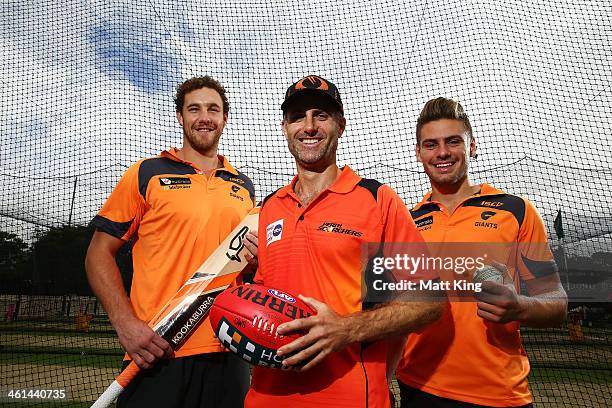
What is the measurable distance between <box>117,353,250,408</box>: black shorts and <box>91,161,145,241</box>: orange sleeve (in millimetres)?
742

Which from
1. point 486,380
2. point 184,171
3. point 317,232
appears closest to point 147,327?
point 184,171

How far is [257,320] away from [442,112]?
64.4 inches

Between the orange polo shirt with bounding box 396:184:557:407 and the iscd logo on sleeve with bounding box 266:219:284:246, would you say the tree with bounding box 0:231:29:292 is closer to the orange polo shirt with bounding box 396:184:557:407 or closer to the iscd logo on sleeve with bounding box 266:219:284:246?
the iscd logo on sleeve with bounding box 266:219:284:246

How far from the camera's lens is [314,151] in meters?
1.91

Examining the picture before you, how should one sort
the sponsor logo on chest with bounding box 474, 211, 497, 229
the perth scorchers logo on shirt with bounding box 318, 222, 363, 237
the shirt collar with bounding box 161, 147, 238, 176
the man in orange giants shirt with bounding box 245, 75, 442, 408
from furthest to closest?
1. the shirt collar with bounding box 161, 147, 238, 176
2. the sponsor logo on chest with bounding box 474, 211, 497, 229
3. the perth scorchers logo on shirt with bounding box 318, 222, 363, 237
4. the man in orange giants shirt with bounding box 245, 75, 442, 408

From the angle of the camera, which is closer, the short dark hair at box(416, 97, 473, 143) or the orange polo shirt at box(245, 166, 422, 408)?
the orange polo shirt at box(245, 166, 422, 408)

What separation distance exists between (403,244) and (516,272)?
3.03 feet

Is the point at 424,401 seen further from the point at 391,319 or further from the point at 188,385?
the point at 188,385

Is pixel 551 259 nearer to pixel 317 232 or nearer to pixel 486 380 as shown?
pixel 486 380

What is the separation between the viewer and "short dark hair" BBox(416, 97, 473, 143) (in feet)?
8.24

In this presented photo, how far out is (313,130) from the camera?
1920mm

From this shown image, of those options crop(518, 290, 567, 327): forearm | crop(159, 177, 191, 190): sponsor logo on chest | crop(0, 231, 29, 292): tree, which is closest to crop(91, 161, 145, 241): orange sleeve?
crop(159, 177, 191, 190): sponsor logo on chest

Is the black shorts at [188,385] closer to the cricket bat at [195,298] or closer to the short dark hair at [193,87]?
the cricket bat at [195,298]

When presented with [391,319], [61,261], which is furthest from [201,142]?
[61,261]
